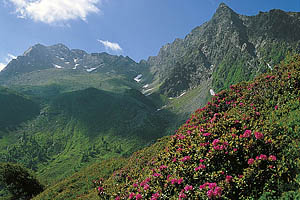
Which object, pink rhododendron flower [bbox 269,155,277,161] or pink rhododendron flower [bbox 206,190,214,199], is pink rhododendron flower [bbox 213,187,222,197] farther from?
pink rhododendron flower [bbox 269,155,277,161]

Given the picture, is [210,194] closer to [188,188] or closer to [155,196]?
[188,188]

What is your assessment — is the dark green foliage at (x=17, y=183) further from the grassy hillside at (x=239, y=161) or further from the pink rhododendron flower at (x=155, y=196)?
the pink rhododendron flower at (x=155, y=196)

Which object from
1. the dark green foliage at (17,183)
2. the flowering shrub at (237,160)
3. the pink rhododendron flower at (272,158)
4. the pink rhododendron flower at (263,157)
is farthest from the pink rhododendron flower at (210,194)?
the dark green foliage at (17,183)

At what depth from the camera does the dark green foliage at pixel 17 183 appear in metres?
33.0

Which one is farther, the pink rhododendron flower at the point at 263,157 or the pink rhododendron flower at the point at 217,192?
the pink rhododendron flower at the point at 263,157

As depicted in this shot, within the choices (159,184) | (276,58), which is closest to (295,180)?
A: (159,184)

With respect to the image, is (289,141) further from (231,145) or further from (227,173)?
(227,173)

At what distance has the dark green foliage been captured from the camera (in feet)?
108

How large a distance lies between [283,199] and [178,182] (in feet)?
13.6

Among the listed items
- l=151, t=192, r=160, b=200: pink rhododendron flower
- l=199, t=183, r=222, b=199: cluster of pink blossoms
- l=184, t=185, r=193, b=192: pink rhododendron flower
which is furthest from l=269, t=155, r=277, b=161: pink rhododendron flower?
l=151, t=192, r=160, b=200: pink rhododendron flower

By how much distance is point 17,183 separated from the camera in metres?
33.7

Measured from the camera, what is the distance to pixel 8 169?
3447 centimetres

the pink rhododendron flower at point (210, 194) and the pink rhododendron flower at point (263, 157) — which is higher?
the pink rhododendron flower at point (263, 157)

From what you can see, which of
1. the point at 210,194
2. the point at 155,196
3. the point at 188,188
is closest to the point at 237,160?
the point at 210,194
